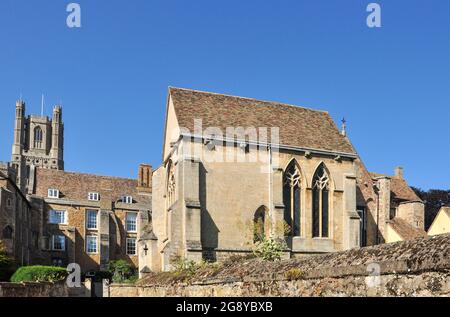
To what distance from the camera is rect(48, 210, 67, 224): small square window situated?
2731 inches

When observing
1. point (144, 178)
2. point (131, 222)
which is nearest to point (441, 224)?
point (131, 222)

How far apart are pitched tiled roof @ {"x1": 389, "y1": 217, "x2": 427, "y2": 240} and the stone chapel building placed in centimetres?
1192

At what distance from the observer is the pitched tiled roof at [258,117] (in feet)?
124

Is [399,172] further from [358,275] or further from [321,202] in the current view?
[358,275]

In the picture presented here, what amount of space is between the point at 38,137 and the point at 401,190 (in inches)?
4544

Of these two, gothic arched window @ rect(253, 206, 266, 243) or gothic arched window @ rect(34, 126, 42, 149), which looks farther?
gothic arched window @ rect(34, 126, 42, 149)

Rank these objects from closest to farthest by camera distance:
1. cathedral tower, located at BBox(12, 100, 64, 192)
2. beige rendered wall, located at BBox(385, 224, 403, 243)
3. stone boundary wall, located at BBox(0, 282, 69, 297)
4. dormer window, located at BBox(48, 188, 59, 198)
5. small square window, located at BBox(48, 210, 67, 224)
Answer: stone boundary wall, located at BBox(0, 282, 69, 297) → beige rendered wall, located at BBox(385, 224, 403, 243) → small square window, located at BBox(48, 210, 67, 224) → dormer window, located at BBox(48, 188, 59, 198) → cathedral tower, located at BBox(12, 100, 64, 192)

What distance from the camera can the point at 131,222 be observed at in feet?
240

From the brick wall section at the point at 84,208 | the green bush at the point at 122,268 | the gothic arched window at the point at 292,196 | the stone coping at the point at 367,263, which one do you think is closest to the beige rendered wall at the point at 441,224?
the gothic arched window at the point at 292,196

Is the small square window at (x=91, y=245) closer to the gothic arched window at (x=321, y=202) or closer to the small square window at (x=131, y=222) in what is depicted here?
the small square window at (x=131, y=222)

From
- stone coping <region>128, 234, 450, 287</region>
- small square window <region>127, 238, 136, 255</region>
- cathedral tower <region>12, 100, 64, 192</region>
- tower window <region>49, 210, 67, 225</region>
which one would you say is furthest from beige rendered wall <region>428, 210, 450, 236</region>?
cathedral tower <region>12, 100, 64, 192</region>

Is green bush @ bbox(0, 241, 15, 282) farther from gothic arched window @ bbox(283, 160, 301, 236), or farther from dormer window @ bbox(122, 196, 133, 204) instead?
dormer window @ bbox(122, 196, 133, 204)

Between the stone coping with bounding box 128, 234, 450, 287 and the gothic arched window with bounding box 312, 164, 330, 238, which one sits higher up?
the gothic arched window with bounding box 312, 164, 330, 238
